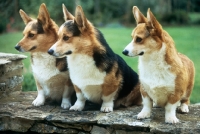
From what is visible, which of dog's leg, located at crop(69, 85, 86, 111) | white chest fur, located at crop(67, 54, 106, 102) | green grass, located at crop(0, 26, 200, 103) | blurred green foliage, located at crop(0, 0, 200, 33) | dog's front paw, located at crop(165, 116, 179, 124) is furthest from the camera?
blurred green foliage, located at crop(0, 0, 200, 33)

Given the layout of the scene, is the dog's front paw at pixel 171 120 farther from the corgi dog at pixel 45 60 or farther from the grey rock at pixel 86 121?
the corgi dog at pixel 45 60

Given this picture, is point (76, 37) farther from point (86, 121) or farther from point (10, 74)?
point (10, 74)

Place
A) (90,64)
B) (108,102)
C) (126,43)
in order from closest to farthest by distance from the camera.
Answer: (90,64)
(108,102)
(126,43)

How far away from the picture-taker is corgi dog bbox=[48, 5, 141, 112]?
11.7 feet

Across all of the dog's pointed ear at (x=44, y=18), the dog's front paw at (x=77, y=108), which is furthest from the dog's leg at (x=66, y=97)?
the dog's pointed ear at (x=44, y=18)

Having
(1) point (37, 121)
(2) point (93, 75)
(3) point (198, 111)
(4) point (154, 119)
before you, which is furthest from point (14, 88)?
(3) point (198, 111)

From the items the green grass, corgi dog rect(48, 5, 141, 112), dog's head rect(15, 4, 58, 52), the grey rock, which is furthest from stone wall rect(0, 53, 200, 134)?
the green grass

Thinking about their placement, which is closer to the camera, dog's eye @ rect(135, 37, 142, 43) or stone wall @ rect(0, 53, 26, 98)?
dog's eye @ rect(135, 37, 142, 43)

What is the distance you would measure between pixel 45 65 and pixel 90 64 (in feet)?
2.00

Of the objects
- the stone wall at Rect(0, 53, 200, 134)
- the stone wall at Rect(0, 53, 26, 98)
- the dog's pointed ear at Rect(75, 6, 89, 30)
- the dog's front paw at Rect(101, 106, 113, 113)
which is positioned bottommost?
the stone wall at Rect(0, 53, 200, 134)

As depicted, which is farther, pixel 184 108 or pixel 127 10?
pixel 127 10

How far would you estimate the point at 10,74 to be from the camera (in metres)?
4.53

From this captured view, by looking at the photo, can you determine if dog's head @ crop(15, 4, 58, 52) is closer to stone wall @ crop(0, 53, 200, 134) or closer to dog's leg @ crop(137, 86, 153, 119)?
stone wall @ crop(0, 53, 200, 134)

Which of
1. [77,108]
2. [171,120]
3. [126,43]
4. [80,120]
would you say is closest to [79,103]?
[77,108]
